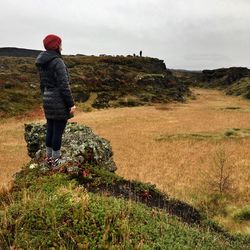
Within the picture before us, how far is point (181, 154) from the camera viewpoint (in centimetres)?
3025

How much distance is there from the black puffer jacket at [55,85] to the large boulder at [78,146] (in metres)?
1.73

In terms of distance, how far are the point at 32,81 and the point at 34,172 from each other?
70.0 metres

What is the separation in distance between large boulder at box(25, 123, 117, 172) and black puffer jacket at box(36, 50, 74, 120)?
1.73m

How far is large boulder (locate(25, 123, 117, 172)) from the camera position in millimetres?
12172

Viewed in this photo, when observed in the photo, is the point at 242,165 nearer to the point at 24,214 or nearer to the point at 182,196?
the point at 182,196

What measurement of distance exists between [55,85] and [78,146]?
2540mm

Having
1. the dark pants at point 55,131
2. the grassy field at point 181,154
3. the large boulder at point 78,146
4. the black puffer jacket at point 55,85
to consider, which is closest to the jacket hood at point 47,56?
the black puffer jacket at point 55,85

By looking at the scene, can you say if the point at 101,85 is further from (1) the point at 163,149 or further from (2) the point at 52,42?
(2) the point at 52,42

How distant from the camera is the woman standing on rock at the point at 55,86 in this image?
10.2m

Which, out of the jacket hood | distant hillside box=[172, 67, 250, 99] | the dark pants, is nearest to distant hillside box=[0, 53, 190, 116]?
distant hillside box=[172, 67, 250, 99]

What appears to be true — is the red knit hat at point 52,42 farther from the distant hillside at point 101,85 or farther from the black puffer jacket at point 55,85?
the distant hillside at point 101,85

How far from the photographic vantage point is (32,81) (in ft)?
258

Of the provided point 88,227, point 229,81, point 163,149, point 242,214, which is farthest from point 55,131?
point 229,81

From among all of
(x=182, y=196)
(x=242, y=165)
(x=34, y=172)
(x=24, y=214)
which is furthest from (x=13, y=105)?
(x=24, y=214)
